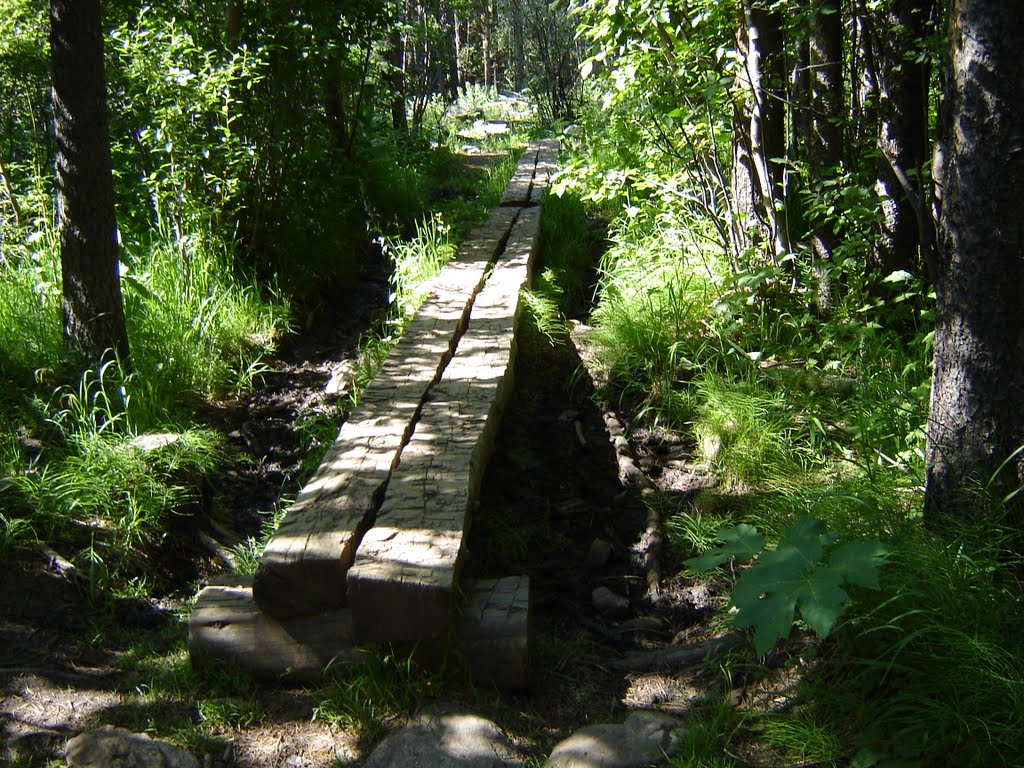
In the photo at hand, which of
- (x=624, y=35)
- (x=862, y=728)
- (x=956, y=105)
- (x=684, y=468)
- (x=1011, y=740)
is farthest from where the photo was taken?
(x=624, y=35)

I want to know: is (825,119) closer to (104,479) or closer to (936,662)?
(936,662)

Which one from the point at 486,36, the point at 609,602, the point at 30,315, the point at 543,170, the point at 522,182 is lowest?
the point at 609,602

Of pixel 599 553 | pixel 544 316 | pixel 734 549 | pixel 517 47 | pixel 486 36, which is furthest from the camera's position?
pixel 486 36

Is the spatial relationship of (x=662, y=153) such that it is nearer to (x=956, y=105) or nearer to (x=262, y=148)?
(x=262, y=148)

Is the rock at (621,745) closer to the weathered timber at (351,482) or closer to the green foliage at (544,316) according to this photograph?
the weathered timber at (351,482)

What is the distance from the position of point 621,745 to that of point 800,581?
713 mm

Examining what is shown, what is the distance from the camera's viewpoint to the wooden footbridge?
2.54m

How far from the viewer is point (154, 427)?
415cm

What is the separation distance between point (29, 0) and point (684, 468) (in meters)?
4.95

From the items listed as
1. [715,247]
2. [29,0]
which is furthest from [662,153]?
[29,0]

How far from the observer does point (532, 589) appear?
316cm

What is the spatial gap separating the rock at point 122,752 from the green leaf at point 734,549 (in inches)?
58.1

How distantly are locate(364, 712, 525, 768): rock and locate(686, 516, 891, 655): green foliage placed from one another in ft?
2.47

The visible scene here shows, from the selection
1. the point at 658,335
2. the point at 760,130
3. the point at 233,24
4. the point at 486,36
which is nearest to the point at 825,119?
the point at 760,130
